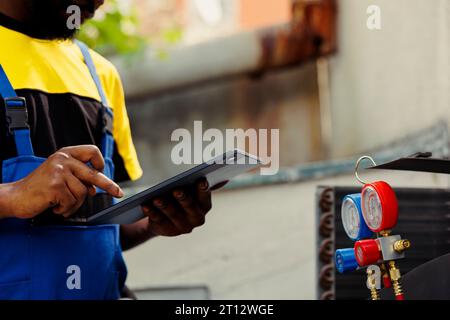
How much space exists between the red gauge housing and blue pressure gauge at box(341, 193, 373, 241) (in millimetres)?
43

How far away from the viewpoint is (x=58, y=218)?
1.57m

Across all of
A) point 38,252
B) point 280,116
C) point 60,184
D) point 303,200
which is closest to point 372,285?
point 60,184

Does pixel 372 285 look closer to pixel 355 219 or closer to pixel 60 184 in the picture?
pixel 355 219

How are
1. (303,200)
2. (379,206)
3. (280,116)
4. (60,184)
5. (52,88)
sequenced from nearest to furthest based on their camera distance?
(379,206), (60,184), (52,88), (303,200), (280,116)

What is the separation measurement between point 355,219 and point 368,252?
0.25 ft

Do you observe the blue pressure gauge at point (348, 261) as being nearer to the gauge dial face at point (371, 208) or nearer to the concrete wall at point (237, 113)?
the gauge dial face at point (371, 208)

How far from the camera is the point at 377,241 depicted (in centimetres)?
114

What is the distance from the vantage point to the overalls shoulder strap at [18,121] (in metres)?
1.49

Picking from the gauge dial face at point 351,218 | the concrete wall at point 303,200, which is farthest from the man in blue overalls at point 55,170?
the concrete wall at point 303,200

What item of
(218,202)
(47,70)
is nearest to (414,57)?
(218,202)

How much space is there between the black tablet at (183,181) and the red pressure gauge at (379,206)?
259 millimetres

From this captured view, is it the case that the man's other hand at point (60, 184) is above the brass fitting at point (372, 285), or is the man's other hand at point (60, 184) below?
above

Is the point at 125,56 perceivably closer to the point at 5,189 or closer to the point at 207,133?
the point at 207,133
